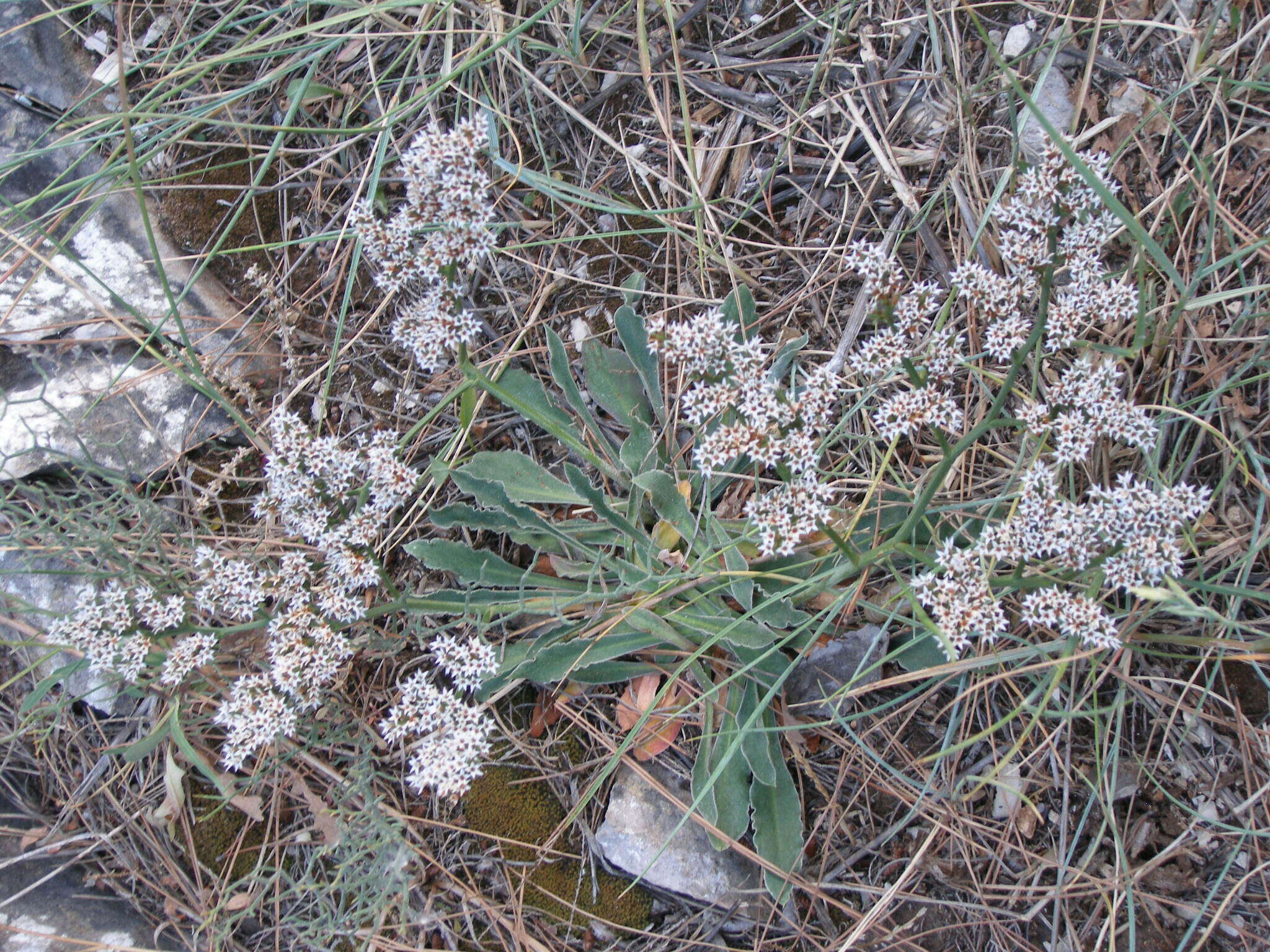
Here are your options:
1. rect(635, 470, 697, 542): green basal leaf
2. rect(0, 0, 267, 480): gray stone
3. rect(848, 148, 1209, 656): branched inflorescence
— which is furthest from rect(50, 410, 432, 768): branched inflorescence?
rect(848, 148, 1209, 656): branched inflorescence

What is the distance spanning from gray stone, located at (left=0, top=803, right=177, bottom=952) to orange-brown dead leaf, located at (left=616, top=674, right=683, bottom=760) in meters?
1.72

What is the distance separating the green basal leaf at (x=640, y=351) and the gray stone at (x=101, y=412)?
5.06 ft

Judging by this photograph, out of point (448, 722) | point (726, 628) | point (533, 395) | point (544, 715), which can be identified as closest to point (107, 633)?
point (448, 722)

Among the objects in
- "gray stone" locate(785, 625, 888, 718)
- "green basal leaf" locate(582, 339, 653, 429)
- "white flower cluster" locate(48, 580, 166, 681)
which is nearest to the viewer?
"white flower cluster" locate(48, 580, 166, 681)

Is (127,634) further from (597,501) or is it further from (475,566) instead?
(597,501)

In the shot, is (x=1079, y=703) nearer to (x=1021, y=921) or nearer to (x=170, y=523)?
(x=1021, y=921)

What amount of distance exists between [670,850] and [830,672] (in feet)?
2.46

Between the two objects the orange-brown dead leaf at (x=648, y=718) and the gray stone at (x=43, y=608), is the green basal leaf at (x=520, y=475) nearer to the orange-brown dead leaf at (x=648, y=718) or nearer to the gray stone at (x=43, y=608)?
the orange-brown dead leaf at (x=648, y=718)

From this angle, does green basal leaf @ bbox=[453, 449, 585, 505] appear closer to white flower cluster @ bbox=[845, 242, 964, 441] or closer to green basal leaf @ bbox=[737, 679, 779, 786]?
green basal leaf @ bbox=[737, 679, 779, 786]

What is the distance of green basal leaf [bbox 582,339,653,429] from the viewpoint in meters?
2.75

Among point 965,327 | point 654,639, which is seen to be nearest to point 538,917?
point 654,639

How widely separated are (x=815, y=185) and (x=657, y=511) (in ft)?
4.26

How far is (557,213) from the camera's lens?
9.73ft

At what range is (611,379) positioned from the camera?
2.76 meters
